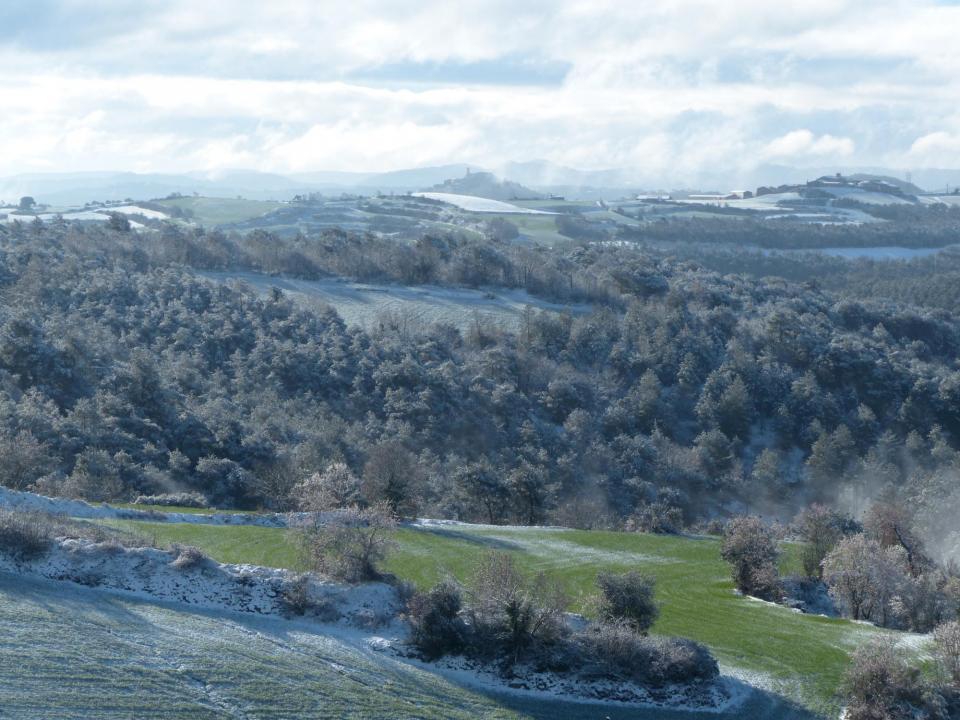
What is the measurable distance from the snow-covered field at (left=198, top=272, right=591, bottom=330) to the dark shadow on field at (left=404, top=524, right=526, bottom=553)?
35144 millimetres

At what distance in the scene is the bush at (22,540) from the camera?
2062 cm

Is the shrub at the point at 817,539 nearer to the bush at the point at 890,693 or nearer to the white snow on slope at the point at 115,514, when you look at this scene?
the bush at the point at 890,693

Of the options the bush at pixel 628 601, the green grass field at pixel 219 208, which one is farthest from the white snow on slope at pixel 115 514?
the green grass field at pixel 219 208

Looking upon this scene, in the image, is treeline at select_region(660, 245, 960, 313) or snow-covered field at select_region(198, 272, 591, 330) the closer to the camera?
snow-covered field at select_region(198, 272, 591, 330)

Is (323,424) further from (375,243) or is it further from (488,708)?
(375,243)

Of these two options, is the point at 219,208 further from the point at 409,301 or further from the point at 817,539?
the point at 817,539

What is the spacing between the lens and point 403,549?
27.8m

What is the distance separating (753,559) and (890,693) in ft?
30.5

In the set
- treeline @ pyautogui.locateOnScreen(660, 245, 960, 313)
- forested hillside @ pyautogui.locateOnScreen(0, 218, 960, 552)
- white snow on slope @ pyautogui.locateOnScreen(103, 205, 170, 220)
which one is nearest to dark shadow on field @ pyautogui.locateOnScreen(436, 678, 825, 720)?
forested hillside @ pyautogui.locateOnScreen(0, 218, 960, 552)

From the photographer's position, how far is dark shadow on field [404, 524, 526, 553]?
97.9 ft

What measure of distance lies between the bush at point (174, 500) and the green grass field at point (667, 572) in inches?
191

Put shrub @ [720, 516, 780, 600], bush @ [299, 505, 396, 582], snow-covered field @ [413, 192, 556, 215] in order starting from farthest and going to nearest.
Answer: snow-covered field @ [413, 192, 556, 215] < shrub @ [720, 516, 780, 600] < bush @ [299, 505, 396, 582]

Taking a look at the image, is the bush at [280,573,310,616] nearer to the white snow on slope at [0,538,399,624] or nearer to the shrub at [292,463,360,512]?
the white snow on slope at [0,538,399,624]

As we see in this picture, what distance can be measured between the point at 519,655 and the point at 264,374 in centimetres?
3651
